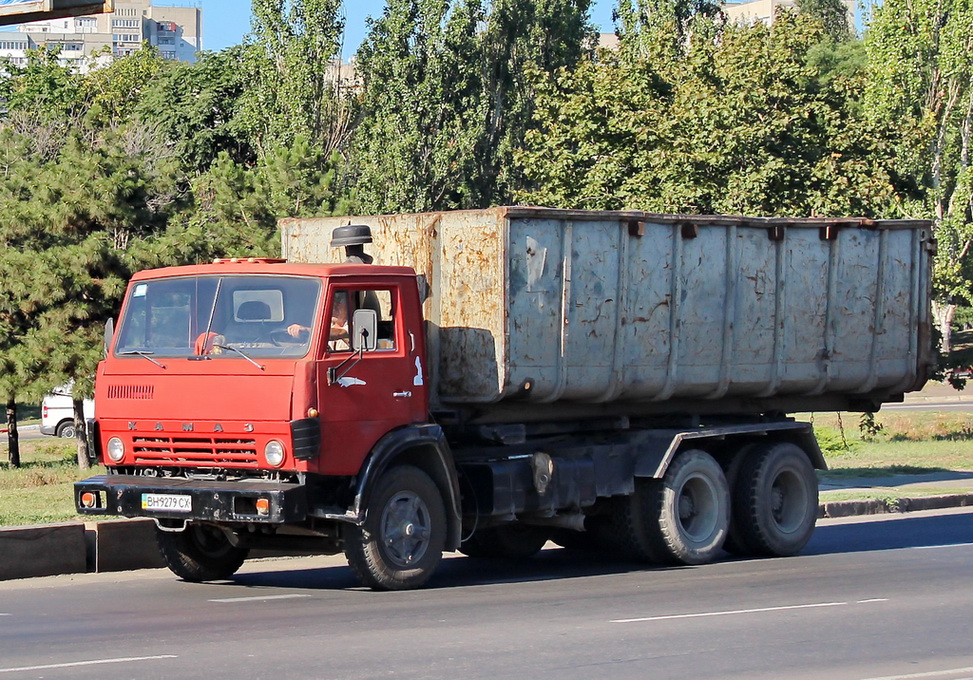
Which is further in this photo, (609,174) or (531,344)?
(609,174)

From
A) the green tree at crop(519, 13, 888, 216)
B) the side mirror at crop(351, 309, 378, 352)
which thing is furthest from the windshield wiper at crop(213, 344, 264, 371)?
the green tree at crop(519, 13, 888, 216)

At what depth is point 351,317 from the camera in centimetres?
1088

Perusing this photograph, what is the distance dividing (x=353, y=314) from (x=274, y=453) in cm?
123

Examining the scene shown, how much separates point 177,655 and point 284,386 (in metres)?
2.73

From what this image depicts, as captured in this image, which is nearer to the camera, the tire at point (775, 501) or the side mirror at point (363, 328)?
the side mirror at point (363, 328)

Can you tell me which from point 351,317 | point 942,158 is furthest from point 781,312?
point 942,158

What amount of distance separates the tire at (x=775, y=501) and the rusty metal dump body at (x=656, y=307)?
593 millimetres

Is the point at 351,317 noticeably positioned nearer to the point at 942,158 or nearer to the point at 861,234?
the point at 861,234

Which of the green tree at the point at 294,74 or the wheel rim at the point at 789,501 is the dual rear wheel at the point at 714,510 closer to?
the wheel rim at the point at 789,501

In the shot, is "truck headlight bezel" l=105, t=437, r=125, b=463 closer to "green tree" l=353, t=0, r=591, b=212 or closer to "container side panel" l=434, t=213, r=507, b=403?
"container side panel" l=434, t=213, r=507, b=403

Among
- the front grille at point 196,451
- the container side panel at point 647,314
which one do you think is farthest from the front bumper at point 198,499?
the container side panel at point 647,314

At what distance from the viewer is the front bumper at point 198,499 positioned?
10188 mm

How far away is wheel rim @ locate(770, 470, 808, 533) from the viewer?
46.3 ft

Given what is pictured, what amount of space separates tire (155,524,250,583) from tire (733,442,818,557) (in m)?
4.95
